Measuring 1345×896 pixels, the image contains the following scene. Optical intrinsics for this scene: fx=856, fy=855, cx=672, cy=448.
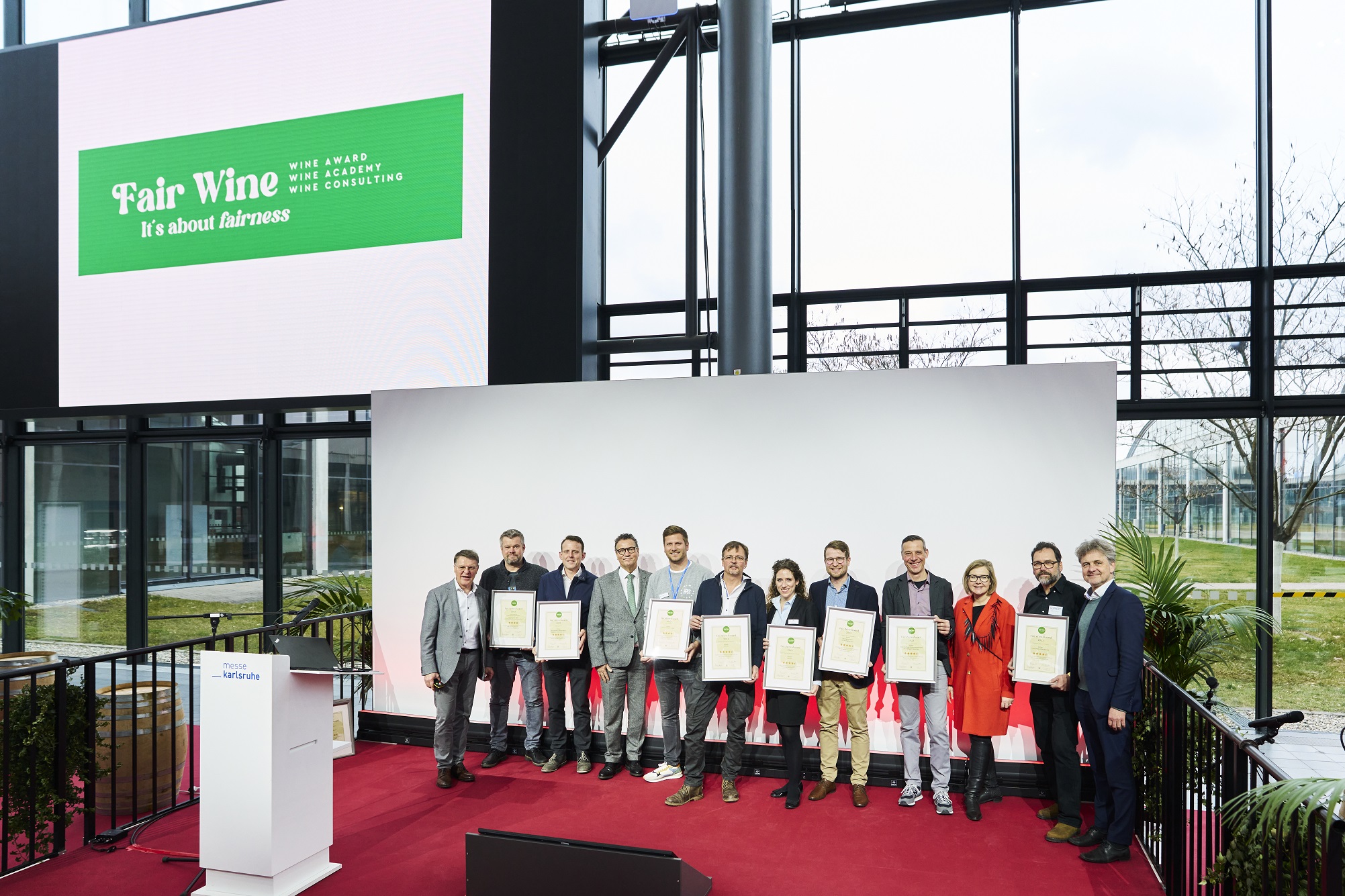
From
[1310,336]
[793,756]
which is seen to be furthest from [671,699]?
[1310,336]

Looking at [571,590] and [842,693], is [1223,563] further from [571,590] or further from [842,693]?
[571,590]

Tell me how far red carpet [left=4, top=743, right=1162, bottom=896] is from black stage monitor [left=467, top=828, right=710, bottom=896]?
0.11 metres

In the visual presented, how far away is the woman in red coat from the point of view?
5023 mm

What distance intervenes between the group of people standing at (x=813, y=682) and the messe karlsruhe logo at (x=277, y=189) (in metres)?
2.96

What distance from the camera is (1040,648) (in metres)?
4.86

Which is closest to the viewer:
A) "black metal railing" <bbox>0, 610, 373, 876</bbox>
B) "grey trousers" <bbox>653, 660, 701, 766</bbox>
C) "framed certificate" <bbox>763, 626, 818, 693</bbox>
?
"black metal railing" <bbox>0, 610, 373, 876</bbox>

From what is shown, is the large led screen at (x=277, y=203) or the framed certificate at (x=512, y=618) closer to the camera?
the framed certificate at (x=512, y=618)

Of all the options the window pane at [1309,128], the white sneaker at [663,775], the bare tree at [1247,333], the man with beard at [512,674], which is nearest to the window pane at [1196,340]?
the bare tree at [1247,333]

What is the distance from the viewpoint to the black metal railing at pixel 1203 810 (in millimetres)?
2471

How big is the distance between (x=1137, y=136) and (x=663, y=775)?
576 centimetres

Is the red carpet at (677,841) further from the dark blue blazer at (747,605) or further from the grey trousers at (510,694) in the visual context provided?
the dark blue blazer at (747,605)

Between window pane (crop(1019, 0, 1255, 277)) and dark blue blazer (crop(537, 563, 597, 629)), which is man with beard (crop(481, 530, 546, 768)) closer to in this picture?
dark blue blazer (crop(537, 563, 597, 629))

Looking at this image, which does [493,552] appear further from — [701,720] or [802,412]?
[802,412]

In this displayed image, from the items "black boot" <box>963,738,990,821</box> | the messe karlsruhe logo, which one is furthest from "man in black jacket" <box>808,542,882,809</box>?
the messe karlsruhe logo
